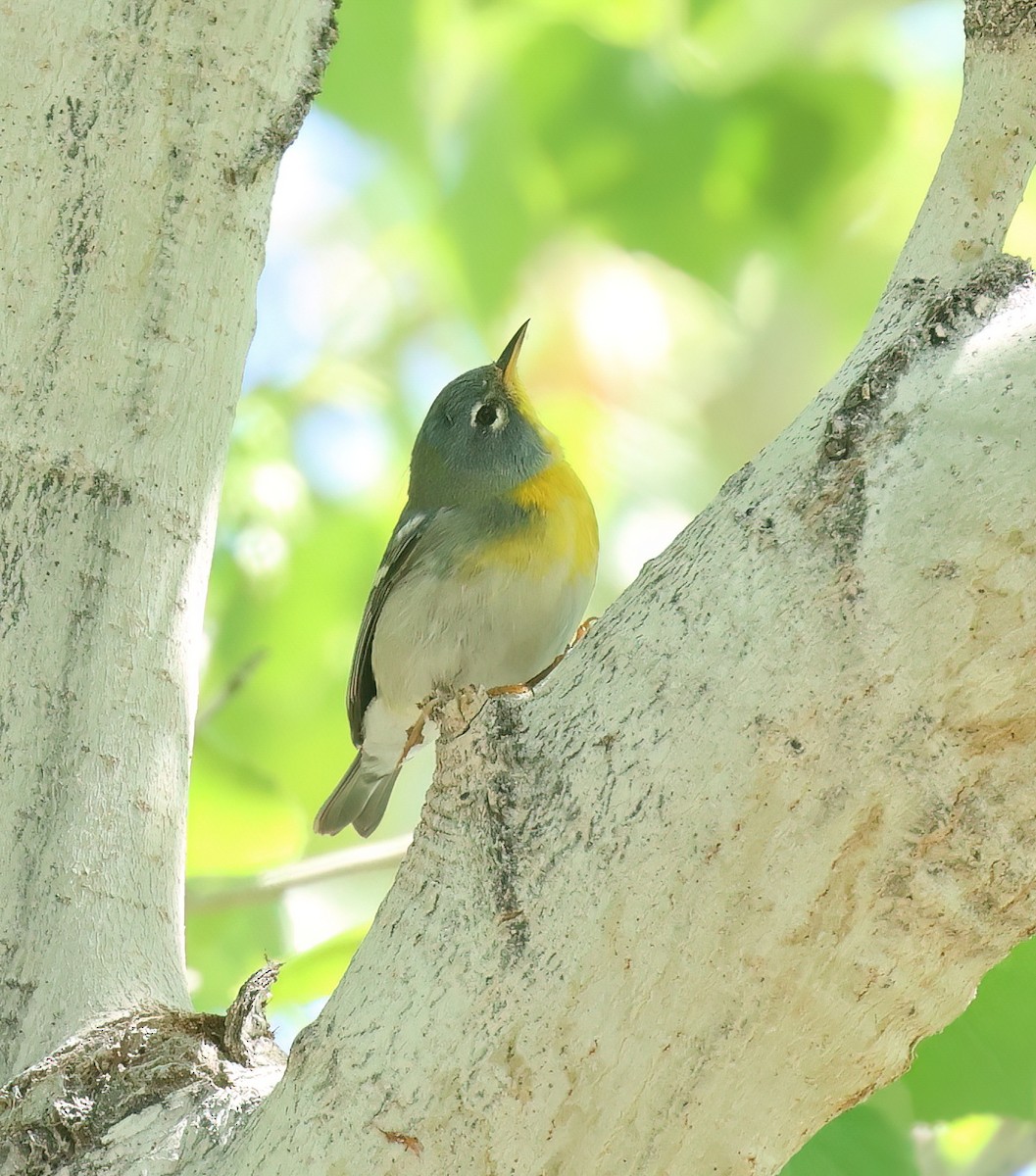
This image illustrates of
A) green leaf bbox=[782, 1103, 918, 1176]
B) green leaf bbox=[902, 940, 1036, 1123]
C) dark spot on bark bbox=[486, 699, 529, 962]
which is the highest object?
dark spot on bark bbox=[486, 699, 529, 962]

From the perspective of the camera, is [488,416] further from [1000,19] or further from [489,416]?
[1000,19]

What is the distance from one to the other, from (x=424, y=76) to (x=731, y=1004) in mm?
2122

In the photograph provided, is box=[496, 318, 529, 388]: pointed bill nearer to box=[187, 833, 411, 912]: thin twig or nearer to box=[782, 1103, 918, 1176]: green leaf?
box=[187, 833, 411, 912]: thin twig

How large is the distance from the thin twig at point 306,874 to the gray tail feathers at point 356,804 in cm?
72

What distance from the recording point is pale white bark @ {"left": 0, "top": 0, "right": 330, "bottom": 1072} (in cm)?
133

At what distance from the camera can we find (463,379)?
3125 millimetres

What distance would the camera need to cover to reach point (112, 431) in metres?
1.45

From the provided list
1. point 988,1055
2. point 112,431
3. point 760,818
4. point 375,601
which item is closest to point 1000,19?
point 760,818

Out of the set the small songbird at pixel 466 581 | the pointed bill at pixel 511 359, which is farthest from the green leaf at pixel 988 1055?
the pointed bill at pixel 511 359

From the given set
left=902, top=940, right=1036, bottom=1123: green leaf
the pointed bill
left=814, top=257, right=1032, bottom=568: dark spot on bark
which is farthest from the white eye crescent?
left=814, top=257, right=1032, bottom=568: dark spot on bark

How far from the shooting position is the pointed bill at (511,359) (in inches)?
123

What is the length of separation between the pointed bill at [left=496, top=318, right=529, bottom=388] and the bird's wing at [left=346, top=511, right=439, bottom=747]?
0.51 metres

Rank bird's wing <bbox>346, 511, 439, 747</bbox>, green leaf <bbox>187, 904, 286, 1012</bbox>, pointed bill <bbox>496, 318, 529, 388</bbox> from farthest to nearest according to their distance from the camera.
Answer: pointed bill <bbox>496, 318, 529, 388</bbox>
bird's wing <bbox>346, 511, 439, 747</bbox>
green leaf <bbox>187, 904, 286, 1012</bbox>

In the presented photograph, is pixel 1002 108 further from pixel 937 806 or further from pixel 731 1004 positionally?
pixel 731 1004
